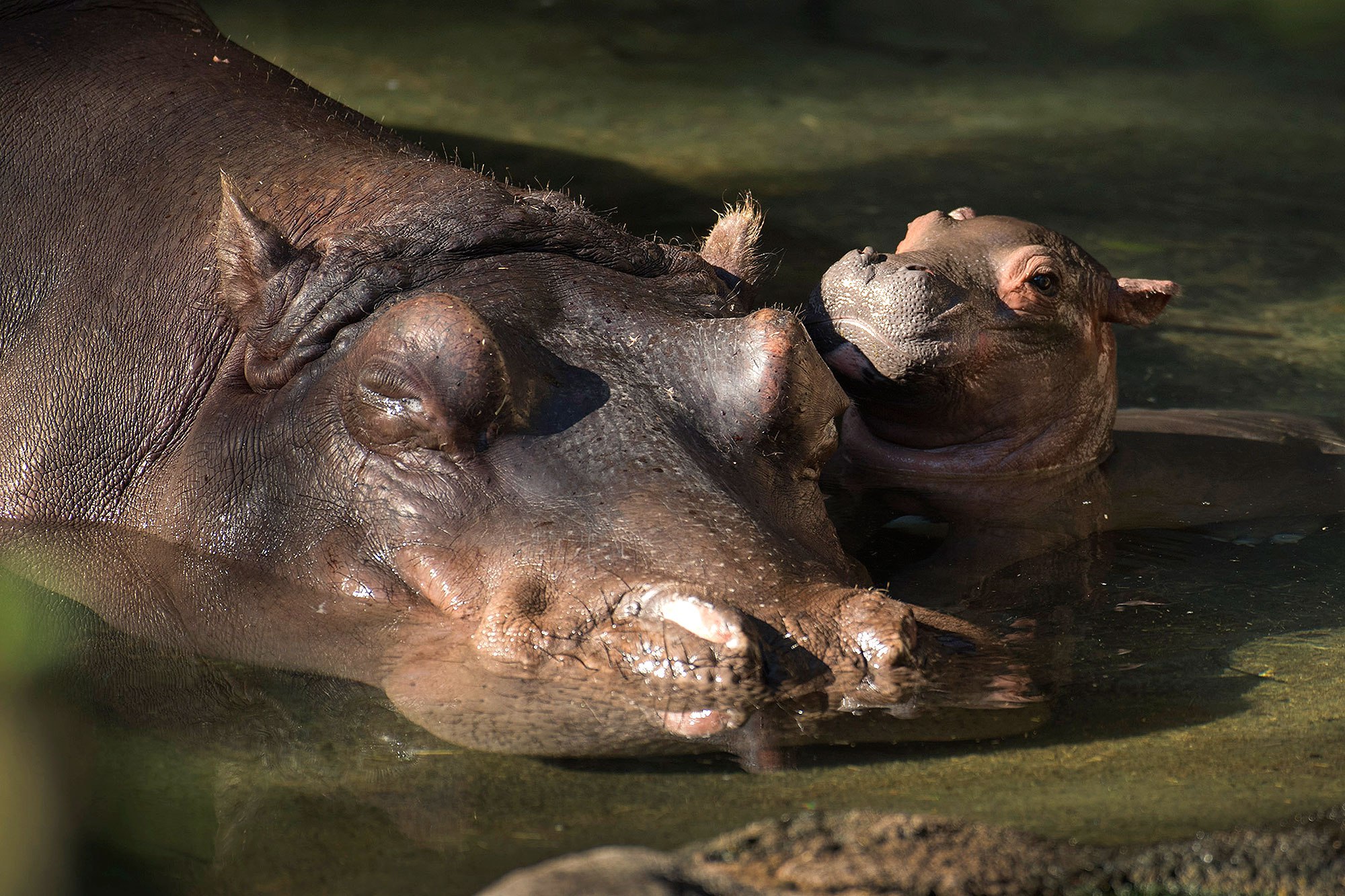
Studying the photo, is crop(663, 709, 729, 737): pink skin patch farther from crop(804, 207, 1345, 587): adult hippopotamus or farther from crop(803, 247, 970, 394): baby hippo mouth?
crop(803, 247, 970, 394): baby hippo mouth

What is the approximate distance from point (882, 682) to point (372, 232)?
1496mm

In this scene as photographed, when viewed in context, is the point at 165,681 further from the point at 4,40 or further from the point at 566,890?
the point at 4,40

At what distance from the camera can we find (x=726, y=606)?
104 inches

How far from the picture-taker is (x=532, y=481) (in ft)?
9.64

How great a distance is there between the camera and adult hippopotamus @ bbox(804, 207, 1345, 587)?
4.18 m

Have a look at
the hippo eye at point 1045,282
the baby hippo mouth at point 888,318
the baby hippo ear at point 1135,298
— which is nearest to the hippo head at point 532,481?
the baby hippo mouth at point 888,318

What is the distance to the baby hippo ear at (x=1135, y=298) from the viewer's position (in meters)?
4.57

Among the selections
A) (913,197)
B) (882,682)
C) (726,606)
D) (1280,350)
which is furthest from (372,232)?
(913,197)

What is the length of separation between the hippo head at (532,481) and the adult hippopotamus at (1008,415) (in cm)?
80

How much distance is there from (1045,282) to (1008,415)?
409mm

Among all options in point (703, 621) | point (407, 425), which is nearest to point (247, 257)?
point (407, 425)

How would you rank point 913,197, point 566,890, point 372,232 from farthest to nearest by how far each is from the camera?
point 913,197, point 372,232, point 566,890

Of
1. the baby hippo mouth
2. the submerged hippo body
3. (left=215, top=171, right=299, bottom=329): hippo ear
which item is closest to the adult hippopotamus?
the baby hippo mouth

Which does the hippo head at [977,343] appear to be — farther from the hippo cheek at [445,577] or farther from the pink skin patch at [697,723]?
the pink skin patch at [697,723]
